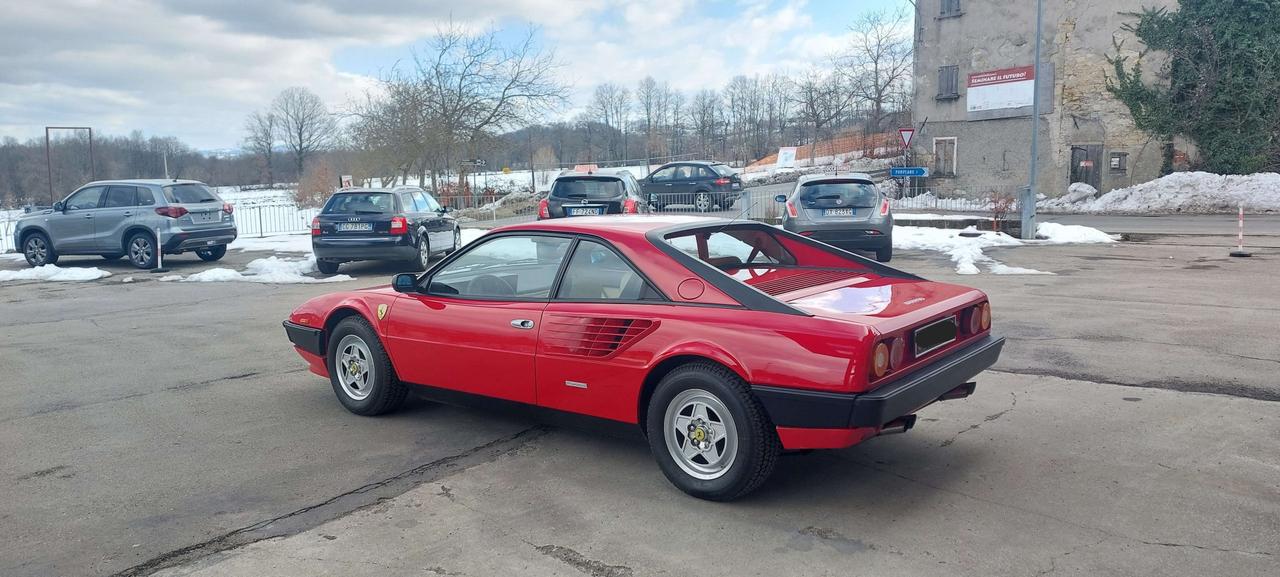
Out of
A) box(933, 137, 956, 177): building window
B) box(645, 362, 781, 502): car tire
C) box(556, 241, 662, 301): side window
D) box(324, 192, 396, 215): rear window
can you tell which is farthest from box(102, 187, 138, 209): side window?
box(933, 137, 956, 177): building window

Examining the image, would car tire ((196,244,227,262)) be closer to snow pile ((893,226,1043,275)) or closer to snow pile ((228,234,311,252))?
snow pile ((228,234,311,252))

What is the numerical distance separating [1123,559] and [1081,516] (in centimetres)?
47

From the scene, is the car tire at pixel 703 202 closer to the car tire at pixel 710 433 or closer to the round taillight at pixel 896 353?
the car tire at pixel 710 433

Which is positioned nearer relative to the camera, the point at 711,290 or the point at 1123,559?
the point at 1123,559

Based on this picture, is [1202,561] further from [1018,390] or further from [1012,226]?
[1012,226]

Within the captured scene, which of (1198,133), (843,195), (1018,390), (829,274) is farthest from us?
(1198,133)

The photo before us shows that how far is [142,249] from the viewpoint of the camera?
16.5 meters

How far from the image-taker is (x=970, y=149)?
34438 millimetres

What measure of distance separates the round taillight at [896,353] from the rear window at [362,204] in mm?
12285

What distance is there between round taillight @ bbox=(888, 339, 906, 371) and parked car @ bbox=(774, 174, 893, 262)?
1075 centimetres

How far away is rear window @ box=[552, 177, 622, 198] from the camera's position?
55.4 feet

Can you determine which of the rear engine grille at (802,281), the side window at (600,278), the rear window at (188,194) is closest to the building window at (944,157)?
the rear window at (188,194)

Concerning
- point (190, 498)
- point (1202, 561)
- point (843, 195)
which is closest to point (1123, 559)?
point (1202, 561)

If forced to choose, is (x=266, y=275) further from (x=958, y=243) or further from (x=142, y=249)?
(x=958, y=243)
